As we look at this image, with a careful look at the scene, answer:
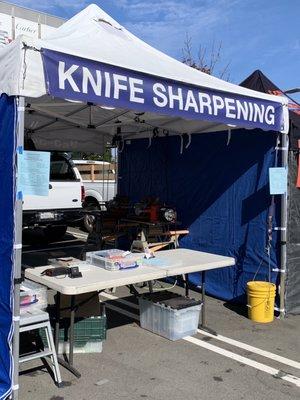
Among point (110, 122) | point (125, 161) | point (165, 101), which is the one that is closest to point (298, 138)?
point (165, 101)

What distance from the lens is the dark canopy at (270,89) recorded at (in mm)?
6090

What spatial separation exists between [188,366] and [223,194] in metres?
2.91

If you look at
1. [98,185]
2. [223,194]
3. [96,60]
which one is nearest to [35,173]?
[96,60]

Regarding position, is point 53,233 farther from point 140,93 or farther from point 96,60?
point 96,60

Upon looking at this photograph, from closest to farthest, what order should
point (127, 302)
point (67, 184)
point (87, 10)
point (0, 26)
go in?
point (87, 10)
point (127, 302)
point (67, 184)
point (0, 26)

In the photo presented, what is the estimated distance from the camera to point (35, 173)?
12.0ft

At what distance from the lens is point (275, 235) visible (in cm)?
605

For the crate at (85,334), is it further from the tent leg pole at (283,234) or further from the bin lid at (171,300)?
the tent leg pole at (283,234)

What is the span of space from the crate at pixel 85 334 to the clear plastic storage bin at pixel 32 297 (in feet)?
1.72

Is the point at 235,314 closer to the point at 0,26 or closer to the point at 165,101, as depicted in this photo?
the point at 165,101

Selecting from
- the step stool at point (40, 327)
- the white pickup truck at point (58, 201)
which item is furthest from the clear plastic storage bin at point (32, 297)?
the white pickup truck at point (58, 201)

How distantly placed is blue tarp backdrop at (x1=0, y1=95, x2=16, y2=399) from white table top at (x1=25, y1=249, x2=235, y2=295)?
1.65 feet

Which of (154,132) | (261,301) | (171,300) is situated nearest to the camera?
(171,300)

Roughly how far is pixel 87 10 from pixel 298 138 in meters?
3.09
